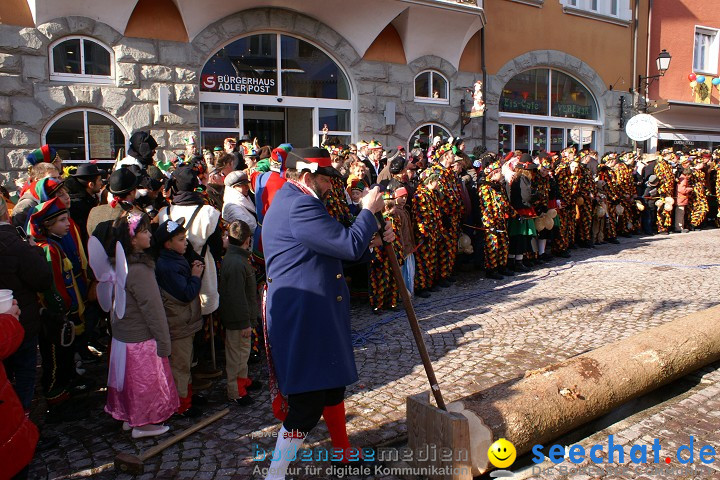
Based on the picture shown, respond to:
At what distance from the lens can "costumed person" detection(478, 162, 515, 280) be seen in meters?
8.91

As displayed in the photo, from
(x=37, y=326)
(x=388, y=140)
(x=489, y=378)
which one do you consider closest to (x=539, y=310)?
(x=489, y=378)

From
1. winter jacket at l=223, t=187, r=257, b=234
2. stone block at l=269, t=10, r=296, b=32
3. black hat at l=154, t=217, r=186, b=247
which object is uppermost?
stone block at l=269, t=10, r=296, b=32

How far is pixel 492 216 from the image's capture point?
8.92m

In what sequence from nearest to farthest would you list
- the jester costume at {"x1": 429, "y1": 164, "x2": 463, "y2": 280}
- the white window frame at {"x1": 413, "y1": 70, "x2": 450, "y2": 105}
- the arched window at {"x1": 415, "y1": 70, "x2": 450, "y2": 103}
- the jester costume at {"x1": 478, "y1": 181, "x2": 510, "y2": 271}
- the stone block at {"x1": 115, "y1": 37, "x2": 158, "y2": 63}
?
the jester costume at {"x1": 429, "y1": 164, "x2": 463, "y2": 280} < the jester costume at {"x1": 478, "y1": 181, "x2": 510, "y2": 271} < the stone block at {"x1": 115, "y1": 37, "x2": 158, "y2": 63} < the white window frame at {"x1": 413, "y1": 70, "x2": 450, "y2": 105} < the arched window at {"x1": 415, "y1": 70, "x2": 450, "y2": 103}

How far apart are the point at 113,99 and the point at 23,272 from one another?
7.41 metres

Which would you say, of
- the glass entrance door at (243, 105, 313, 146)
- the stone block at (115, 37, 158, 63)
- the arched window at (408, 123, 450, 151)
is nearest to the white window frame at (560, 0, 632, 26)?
the arched window at (408, 123, 450, 151)

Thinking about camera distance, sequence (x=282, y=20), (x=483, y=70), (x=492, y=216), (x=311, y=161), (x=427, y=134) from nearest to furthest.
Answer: (x=311, y=161) → (x=492, y=216) → (x=282, y=20) → (x=427, y=134) → (x=483, y=70)

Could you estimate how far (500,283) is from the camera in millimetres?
8750

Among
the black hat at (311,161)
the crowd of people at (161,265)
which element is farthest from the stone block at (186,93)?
the black hat at (311,161)

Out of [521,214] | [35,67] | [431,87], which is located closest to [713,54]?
[431,87]

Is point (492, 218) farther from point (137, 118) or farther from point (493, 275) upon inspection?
point (137, 118)

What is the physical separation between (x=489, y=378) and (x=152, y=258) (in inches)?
111

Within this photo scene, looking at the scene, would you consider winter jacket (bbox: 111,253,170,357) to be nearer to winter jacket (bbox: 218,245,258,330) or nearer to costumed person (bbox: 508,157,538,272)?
winter jacket (bbox: 218,245,258,330)

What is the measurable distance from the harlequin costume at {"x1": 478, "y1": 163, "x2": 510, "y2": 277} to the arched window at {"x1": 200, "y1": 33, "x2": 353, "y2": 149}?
14.8 ft
